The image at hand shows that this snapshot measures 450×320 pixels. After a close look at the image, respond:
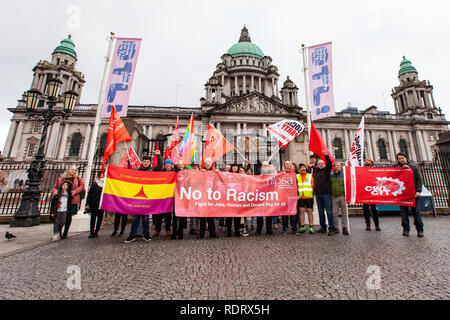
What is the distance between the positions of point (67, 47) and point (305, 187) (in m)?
54.1

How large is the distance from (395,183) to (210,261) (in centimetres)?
580

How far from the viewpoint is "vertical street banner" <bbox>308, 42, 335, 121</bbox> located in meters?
7.93

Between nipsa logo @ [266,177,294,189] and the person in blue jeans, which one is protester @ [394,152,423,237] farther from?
nipsa logo @ [266,177,294,189]

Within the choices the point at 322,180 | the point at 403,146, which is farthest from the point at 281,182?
the point at 403,146

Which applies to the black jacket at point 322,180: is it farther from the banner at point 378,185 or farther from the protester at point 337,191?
the banner at point 378,185

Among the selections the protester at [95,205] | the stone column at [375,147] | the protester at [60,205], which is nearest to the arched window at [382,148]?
the stone column at [375,147]

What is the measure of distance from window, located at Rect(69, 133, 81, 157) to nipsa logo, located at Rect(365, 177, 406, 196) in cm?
4217

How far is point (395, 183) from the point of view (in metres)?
6.00

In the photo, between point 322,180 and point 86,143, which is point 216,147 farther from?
point 86,143

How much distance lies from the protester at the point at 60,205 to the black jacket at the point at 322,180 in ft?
21.4

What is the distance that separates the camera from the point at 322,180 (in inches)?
232

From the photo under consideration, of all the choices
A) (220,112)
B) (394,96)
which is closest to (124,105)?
(220,112)

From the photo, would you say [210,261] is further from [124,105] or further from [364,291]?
[124,105]

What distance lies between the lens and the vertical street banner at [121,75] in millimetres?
7398
